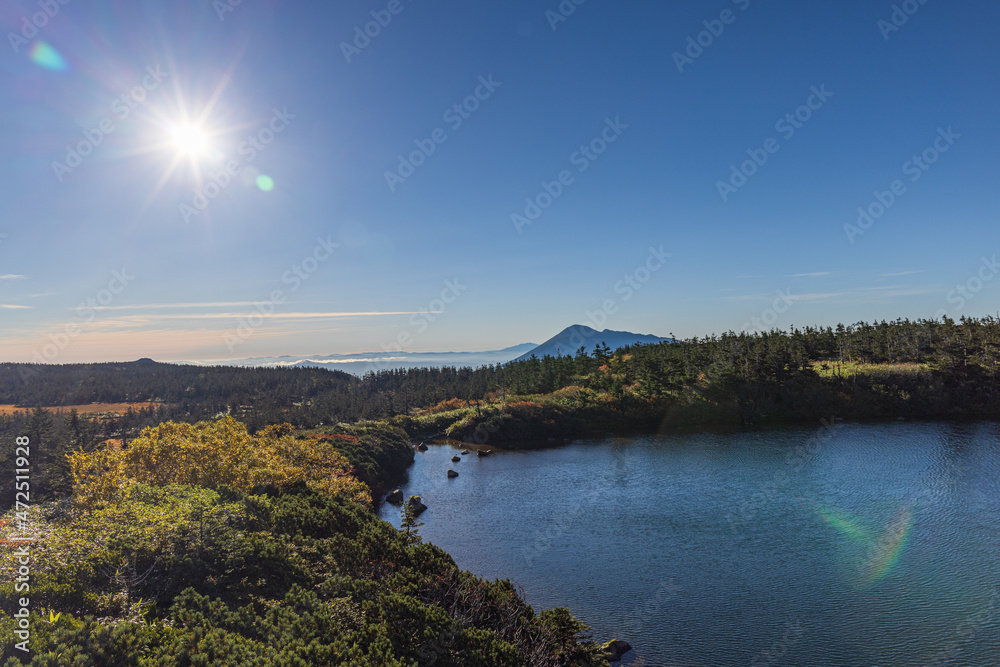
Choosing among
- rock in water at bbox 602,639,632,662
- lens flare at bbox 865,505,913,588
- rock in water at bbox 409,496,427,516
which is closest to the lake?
lens flare at bbox 865,505,913,588

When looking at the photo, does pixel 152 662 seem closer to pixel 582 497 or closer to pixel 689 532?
pixel 689 532

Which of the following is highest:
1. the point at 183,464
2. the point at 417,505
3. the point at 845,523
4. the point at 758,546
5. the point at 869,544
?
the point at 183,464

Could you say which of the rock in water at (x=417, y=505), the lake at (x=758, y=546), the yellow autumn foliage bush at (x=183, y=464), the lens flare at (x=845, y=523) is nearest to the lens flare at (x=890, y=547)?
the lake at (x=758, y=546)

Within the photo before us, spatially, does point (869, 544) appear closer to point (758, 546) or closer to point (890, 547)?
point (890, 547)

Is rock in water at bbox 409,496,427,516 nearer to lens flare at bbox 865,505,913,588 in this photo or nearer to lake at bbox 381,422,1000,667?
lake at bbox 381,422,1000,667

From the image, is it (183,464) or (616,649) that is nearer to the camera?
(616,649)

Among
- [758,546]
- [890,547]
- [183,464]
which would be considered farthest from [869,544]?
[183,464]

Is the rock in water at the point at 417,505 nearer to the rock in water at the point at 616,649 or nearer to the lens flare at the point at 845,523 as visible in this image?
the rock in water at the point at 616,649
